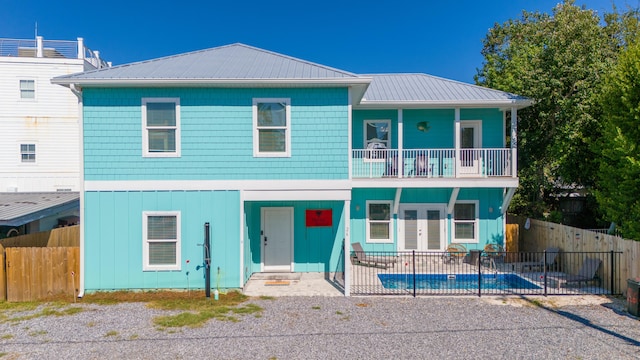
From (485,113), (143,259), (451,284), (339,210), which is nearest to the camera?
(143,259)

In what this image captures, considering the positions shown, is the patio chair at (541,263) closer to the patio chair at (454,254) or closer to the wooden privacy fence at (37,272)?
the patio chair at (454,254)

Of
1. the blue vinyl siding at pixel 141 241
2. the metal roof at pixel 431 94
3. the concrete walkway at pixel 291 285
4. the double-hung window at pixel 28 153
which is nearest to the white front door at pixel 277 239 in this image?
the concrete walkway at pixel 291 285

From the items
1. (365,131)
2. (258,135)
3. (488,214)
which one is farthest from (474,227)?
(258,135)

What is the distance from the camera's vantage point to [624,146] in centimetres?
1003

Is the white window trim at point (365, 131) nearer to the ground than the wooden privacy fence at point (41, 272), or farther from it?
farther from it

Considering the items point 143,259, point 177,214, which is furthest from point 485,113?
point 143,259

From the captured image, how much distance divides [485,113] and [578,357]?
33.4ft

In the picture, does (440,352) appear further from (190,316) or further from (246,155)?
(246,155)

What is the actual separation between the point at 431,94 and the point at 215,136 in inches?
340

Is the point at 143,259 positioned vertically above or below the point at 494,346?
above

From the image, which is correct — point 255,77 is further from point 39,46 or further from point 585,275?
point 39,46

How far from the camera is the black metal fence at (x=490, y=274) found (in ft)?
33.2

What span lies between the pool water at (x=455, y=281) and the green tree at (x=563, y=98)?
518cm

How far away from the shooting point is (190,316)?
8359 mm
